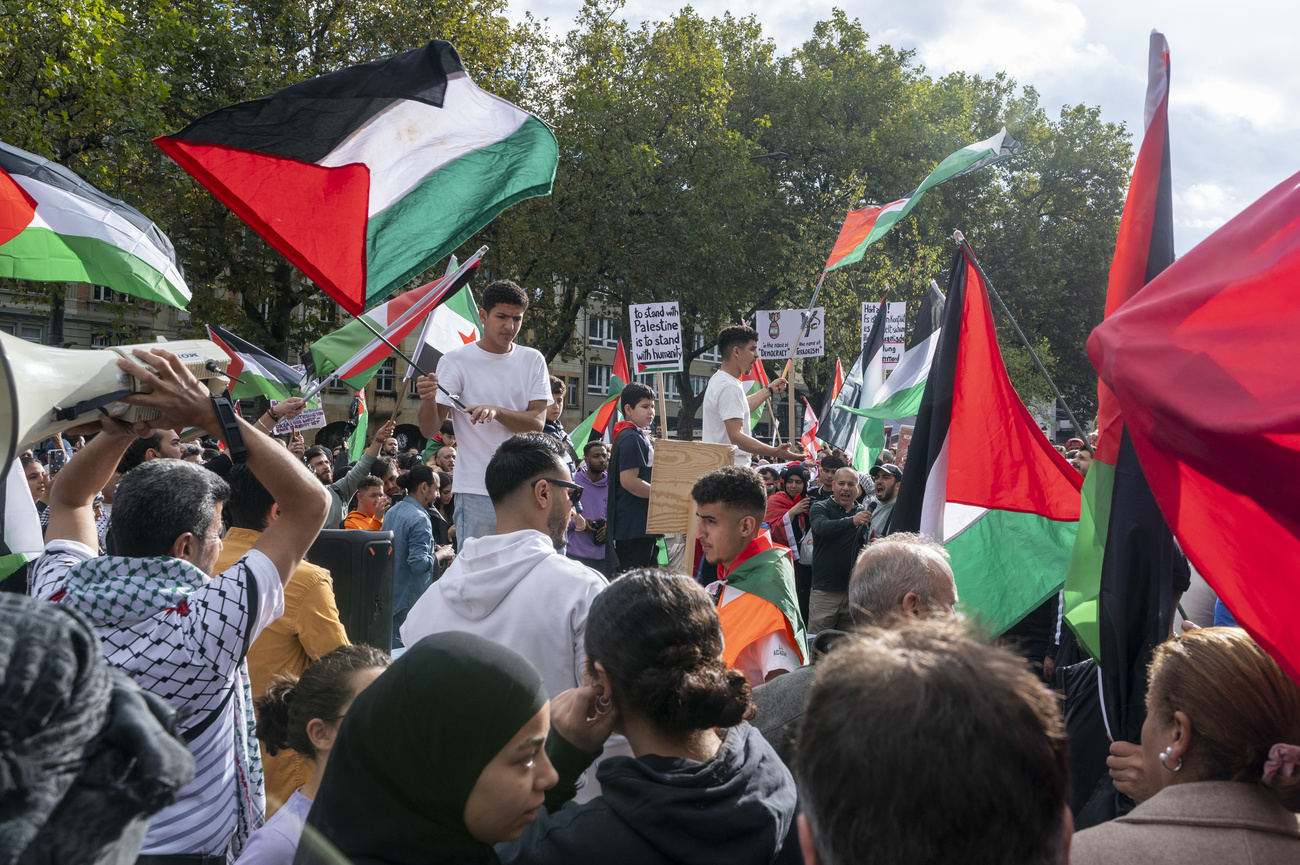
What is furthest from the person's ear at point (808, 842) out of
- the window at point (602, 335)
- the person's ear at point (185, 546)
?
the window at point (602, 335)

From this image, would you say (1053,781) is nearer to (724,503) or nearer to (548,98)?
(724,503)

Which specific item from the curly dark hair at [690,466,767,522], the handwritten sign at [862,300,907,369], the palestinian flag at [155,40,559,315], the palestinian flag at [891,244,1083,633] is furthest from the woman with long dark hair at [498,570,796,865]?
the handwritten sign at [862,300,907,369]

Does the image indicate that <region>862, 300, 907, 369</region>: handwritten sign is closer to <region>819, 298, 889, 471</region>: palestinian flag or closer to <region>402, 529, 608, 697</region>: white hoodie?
<region>819, 298, 889, 471</region>: palestinian flag

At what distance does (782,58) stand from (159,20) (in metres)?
21.1

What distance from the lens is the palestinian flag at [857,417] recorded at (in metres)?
10.8

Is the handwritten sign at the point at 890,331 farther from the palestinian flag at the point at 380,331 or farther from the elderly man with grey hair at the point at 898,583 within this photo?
the elderly man with grey hair at the point at 898,583

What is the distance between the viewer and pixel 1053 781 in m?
1.24

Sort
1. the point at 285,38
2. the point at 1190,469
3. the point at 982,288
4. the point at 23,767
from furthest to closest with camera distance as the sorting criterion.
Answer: the point at 285,38
the point at 982,288
the point at 1190,469
the point at 23,767

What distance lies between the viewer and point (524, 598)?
2955 mm

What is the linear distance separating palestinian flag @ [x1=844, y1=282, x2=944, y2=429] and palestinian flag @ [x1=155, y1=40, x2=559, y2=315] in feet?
16.5

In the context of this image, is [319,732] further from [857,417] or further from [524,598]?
[857,417]

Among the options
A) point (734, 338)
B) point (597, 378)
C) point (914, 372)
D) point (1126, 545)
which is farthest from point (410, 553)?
point (597, 378)

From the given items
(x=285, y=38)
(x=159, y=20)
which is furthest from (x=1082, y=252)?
(x=159, y=20)

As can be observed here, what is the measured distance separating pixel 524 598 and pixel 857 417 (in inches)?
332
